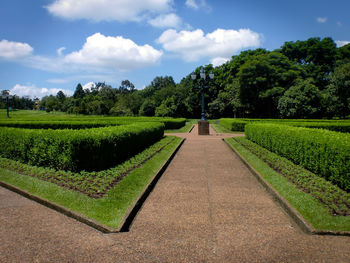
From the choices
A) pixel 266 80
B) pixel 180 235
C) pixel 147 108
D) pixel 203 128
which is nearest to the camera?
pixel 180 235

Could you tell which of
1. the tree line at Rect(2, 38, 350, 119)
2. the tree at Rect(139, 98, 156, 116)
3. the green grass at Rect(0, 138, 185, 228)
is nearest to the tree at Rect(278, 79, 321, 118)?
the tree line at Rect(2, 38, 350, 119)

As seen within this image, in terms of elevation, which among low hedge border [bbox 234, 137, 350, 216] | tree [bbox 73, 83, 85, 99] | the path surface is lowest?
the path surface

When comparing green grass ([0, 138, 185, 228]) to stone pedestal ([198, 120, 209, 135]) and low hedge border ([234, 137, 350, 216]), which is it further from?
stone pedestal ([198, 120, 209, 135])

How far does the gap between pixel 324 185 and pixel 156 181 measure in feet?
13.8

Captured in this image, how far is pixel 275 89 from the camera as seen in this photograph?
37.8 meters

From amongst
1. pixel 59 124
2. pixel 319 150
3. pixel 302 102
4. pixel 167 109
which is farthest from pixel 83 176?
pixel 167 109

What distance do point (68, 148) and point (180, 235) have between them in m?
4.54

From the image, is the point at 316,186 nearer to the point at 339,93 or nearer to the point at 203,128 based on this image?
the point at 203,128

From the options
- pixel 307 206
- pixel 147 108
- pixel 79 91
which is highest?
pixel 79 91

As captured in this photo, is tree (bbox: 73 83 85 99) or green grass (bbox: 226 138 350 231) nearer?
green grass (bbox: 226 138 350 231)

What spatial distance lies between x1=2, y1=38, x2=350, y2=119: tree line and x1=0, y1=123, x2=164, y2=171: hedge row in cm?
2995

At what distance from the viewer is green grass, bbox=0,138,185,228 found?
16.0 feet

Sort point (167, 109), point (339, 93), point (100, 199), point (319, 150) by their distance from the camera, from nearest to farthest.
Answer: point (100, 199)
point (319, 150)
point (339, 93)
point (167, 109)

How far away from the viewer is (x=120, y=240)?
4078 millimetres
